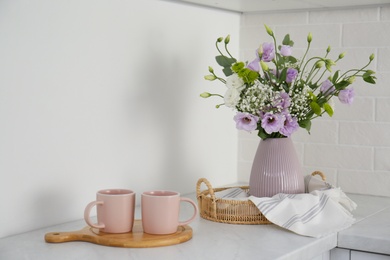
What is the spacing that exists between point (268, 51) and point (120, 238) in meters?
0.58

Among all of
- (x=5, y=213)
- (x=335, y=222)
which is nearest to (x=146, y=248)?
(x=5, y=213)

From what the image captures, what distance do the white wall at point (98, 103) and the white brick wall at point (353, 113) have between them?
0.28 metres

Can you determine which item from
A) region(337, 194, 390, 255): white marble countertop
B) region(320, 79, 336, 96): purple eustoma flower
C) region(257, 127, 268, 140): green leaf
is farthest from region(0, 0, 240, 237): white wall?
region(337, 194, 390, 255): white marble countertop

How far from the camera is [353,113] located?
1911 millimetres

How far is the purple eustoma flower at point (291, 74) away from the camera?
4.88 feet

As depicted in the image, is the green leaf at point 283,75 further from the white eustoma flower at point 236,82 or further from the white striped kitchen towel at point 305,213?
the white striped kitchen towel at point 305,213

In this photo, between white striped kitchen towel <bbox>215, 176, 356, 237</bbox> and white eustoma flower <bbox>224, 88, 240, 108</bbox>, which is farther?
white eustoma flower <bbox>224, 88, 240, 108</bbox>

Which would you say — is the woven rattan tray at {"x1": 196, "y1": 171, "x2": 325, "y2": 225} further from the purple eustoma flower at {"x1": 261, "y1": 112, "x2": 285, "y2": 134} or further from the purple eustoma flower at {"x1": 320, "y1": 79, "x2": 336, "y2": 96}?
the purple eustoma flower at {"x1": 320, "y1": 79, "x2": 336, "y2": 96}

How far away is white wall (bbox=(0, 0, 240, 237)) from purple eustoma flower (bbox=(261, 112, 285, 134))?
1.17ft

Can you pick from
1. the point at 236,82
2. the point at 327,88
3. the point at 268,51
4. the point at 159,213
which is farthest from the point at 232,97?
the point at 159,213

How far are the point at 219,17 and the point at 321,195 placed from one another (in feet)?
2.40

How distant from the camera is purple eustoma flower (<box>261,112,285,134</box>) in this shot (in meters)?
1.46

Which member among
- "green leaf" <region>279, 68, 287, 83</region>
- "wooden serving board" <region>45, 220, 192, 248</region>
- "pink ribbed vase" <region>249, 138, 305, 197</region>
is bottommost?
"wooden serving board" <region>45, 220, 192, 248</region>

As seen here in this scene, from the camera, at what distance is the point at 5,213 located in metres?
1.29
